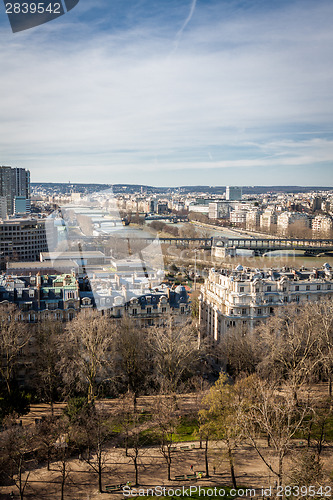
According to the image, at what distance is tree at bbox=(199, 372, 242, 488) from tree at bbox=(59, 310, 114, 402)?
305 cm

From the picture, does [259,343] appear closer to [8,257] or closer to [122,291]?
[122,291]

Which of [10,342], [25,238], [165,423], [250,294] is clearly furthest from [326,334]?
[25,238]

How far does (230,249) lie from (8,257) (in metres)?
20.1

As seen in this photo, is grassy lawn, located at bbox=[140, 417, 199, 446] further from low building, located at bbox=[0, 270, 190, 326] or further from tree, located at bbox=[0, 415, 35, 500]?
low building, located at bbox=[0, 270, 190, 326]

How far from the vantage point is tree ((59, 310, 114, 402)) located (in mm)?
11883

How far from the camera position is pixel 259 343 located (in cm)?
1392

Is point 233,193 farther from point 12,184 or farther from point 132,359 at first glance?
point 132,359

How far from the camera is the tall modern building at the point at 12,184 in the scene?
5856 cm

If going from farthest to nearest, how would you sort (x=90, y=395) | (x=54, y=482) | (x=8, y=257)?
(x=8, y=257)
(x=90, y=395)
(x=54, y=482)

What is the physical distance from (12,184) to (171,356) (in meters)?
57.0

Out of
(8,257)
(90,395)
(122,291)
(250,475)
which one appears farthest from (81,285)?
(8,257)

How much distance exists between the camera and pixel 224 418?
970 cm

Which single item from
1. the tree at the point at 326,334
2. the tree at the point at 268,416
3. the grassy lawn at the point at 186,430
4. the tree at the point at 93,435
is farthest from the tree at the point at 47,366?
the tree at the point at 326,334

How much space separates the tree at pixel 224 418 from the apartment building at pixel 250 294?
6.28 metres
